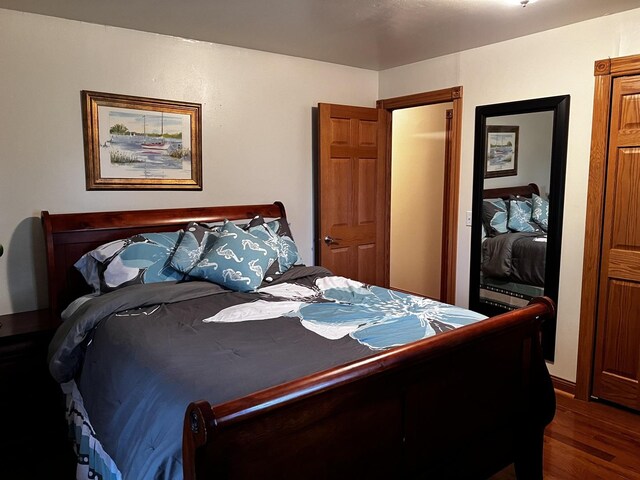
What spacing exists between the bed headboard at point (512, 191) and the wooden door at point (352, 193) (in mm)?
1018

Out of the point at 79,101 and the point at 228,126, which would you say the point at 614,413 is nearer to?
the point at 228,126

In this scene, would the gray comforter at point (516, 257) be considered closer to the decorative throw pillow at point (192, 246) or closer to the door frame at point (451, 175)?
the door frame at point (451, 175)

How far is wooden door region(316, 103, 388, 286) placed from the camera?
3.90 meters

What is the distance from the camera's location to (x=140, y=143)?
10.6ft

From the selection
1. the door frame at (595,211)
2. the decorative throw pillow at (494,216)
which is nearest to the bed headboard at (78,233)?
the decorative throw pillow at (494,216)

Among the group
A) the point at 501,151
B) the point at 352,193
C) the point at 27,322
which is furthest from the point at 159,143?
the point at 501,151

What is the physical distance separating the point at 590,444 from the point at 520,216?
1.52 m

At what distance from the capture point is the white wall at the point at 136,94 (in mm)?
2832

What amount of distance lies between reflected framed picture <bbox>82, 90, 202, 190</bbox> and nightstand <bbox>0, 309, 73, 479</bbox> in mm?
1012

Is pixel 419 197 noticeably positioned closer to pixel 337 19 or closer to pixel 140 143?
pixel 337 19

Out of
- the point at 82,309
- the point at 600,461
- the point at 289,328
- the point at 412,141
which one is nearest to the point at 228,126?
the point at 82,309

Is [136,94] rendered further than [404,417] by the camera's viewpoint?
Yes

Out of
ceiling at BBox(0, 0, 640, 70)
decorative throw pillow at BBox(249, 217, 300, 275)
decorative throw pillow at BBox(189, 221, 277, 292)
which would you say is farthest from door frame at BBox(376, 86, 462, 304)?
decorative throw pillow at BBox(189, 221, 277, 292)

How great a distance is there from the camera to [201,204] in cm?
353
